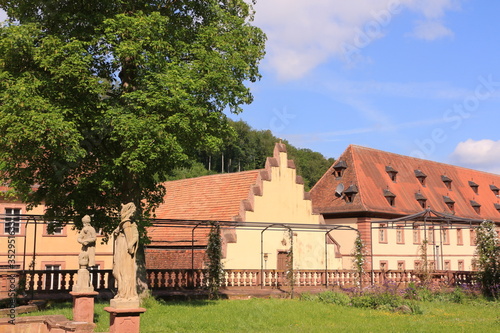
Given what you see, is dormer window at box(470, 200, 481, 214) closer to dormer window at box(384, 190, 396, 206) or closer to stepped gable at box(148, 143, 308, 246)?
dormer window at box(384, 190, 396, 206)

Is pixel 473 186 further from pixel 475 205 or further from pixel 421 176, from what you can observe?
pixel 421 176

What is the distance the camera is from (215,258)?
2325 cm

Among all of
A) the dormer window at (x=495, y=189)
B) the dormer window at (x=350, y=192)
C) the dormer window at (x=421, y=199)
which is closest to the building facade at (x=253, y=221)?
the dormer window at (x=350, y=192)

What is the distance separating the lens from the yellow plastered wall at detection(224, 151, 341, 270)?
30.4 metres

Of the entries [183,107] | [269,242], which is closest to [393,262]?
[269,242]

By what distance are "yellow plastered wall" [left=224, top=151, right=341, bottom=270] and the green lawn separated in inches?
365

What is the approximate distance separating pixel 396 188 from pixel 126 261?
37189 mm

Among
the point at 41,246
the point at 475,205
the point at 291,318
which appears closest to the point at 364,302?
the point at 291,318

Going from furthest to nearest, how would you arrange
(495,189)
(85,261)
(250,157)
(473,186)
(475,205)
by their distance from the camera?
(250,157) < (495,189) < (473,186) < (475,205) < (85,261)

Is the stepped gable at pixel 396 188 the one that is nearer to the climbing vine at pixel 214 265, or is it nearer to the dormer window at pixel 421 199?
the dormer window at pixel 421 199

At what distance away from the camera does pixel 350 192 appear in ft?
136

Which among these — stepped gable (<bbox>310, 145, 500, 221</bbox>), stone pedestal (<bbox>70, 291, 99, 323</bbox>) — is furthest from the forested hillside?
stone pedestal (<bbox>70, 291, 99, 323</bbox>)

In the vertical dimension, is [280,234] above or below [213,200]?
below

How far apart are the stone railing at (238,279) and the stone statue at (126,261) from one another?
9.21 m
